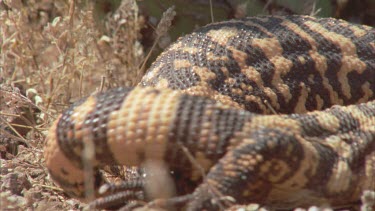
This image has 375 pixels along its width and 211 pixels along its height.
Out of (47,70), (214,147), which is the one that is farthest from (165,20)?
(214,147)

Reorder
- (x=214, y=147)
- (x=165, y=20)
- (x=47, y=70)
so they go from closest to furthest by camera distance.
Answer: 1. (x=214, y=147)
2. (x=165, y=20)
3. (x=47, y=70)

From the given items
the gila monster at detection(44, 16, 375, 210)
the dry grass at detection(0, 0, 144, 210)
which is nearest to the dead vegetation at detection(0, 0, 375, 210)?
the dry grass at detection(0, 0, 144, 210)

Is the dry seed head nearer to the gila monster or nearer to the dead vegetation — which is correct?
the dead vegetation

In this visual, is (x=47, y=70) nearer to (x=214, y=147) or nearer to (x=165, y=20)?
(x=165, y=20)

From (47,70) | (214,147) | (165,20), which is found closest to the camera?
(214,147)

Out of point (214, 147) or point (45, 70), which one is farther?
point (45, 70)

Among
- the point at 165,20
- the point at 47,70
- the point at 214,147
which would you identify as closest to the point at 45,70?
the point at 47,70

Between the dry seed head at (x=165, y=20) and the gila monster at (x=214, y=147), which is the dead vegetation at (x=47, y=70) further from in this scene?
the gila monster at (x=214, y=147)

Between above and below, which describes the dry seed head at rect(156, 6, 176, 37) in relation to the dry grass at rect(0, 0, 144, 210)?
above

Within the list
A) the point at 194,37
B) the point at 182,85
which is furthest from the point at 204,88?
the point at 194,37

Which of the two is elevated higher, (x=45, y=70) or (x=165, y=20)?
(x=165, y=20)

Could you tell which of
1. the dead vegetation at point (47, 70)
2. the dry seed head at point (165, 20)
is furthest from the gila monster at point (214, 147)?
the dry seed head at point (165, 20)

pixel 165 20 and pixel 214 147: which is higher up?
pixel 165 20
